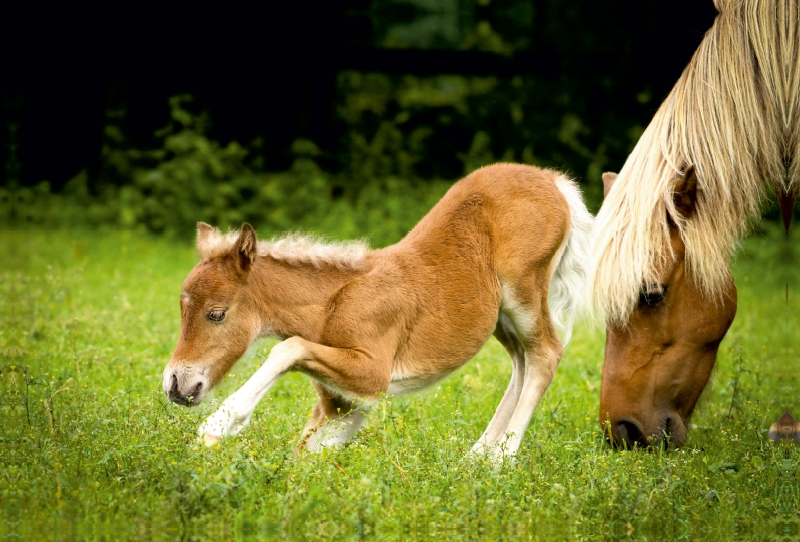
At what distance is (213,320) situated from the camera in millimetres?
4180

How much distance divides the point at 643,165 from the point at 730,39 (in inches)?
32.9

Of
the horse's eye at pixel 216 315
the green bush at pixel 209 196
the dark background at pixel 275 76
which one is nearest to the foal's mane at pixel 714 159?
the horse's eye at pixel 216 315

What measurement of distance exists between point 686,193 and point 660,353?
2.65ft

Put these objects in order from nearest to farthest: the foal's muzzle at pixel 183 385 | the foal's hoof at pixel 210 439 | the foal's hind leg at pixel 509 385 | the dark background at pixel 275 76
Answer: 1. the foal's hoof at pixel 210 439
2. the foal's muzzle at pixel 183 385
3. the foal's hind leg at pixel 509 385
4. the dark background at pixel 275 76

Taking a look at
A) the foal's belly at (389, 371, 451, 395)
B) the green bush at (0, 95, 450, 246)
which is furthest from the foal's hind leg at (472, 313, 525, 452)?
the green bush at (0, 95, 450, 246)

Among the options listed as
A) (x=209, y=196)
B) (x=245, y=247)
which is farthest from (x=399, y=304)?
(x=209, y=196)

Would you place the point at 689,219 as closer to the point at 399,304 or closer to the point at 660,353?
the point at 660,353

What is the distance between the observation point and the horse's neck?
4402mm

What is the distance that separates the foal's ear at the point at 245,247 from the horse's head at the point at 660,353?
1.86 meters

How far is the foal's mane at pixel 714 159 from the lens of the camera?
14.1 feet

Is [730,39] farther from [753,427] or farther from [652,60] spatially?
[652,60]

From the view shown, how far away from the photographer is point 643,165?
449cm

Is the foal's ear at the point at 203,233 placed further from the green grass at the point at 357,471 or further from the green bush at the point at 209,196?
the green bush at the point at 209,196

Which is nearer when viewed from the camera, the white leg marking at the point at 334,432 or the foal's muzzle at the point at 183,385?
the foal's muzzle at the point at 183,385
